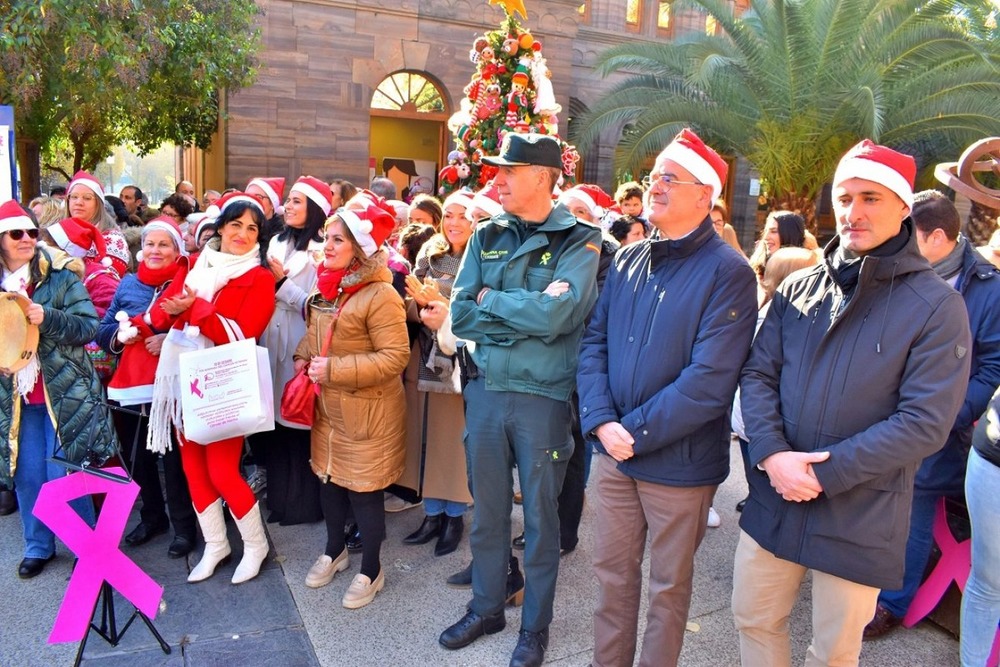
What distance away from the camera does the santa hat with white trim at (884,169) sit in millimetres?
2344

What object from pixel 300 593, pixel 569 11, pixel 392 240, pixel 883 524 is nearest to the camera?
pixel 883 524

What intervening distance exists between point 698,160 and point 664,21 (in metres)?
17.1

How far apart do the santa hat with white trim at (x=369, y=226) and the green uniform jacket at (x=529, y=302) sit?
24.6 inches

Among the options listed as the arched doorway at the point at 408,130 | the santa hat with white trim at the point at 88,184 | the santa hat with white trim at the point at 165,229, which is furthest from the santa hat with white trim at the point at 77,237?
the arched doorway at the point at 408,130

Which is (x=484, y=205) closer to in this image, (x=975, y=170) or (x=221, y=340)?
(x=221, y=340)

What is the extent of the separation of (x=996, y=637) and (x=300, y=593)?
3.12m

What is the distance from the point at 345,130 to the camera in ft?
45.8

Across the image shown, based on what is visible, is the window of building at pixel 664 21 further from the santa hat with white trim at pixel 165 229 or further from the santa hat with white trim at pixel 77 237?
the santa hat with white trim at pixel 165 229

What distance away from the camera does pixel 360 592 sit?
3590 mm

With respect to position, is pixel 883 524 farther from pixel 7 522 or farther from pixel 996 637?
pixel 7 522

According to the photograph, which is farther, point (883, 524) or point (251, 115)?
point (251, 115)

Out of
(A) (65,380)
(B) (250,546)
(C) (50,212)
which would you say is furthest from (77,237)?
(B) (250,546)

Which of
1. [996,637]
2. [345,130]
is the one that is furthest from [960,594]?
[345,130]

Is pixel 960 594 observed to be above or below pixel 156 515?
above
